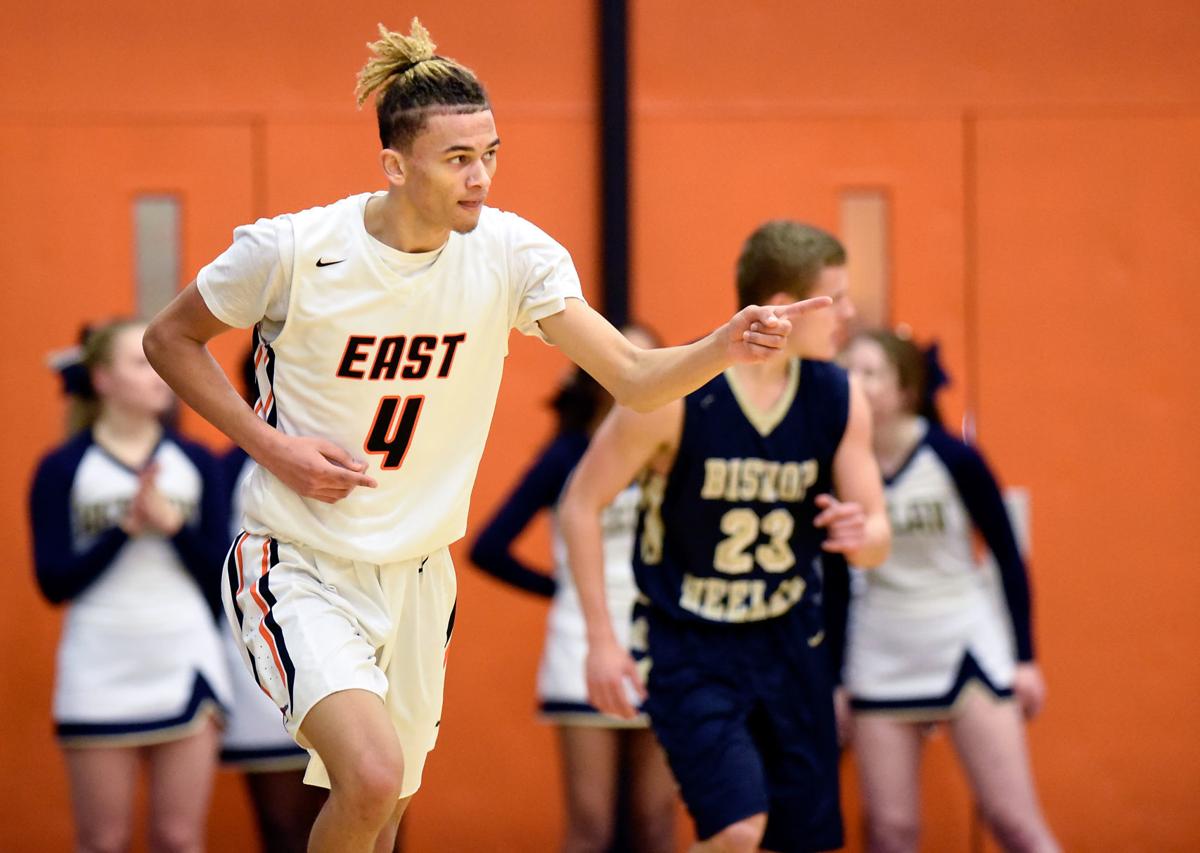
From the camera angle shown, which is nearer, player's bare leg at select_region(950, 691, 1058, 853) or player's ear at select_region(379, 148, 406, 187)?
player's ear at select_region(379, 148, 406, 187)

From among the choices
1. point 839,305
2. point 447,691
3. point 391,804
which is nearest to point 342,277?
point 391,804

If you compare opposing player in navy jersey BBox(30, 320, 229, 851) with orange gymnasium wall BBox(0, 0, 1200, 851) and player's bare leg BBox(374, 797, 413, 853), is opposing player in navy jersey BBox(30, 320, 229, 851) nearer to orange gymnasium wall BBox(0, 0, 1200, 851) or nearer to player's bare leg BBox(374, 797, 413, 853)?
orange gymnasium wall BBox(0, 0, 1200, 851)

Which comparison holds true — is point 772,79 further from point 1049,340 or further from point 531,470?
point 531,470

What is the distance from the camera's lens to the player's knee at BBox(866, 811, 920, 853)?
5176 mm

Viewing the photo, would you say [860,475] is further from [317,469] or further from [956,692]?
[317,469]

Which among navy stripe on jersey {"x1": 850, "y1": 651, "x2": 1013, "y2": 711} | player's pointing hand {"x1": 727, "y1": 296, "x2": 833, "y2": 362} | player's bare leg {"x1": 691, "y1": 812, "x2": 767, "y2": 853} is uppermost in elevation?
player's pointing hand {"x1": 727, "y1": 296, "x2": 833, "y2": 362}

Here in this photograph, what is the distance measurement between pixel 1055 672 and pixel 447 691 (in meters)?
2.13

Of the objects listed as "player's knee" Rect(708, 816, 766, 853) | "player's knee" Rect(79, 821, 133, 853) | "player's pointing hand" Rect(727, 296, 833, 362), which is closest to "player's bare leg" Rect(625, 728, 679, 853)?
"player's knee" Rect(708, 816, 766, 853)

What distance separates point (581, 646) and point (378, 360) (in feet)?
6.71

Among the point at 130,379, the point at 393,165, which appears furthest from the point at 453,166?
the point at 130,379

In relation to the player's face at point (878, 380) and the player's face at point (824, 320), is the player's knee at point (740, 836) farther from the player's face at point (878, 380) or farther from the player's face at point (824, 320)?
the player's face at point (878, 380)

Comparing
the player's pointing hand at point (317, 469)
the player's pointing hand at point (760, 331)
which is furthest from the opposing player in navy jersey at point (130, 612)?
the player's pointing hand at point (760, 331)

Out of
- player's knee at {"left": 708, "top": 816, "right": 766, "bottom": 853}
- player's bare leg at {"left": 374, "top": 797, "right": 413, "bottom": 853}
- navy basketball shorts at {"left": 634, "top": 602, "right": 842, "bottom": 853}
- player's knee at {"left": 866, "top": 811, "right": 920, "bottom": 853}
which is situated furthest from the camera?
player's knee at {"left": 866, "top": 811, "right": 920, "bottom": 853}

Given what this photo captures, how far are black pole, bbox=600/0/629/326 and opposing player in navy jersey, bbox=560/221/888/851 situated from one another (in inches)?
72.4
